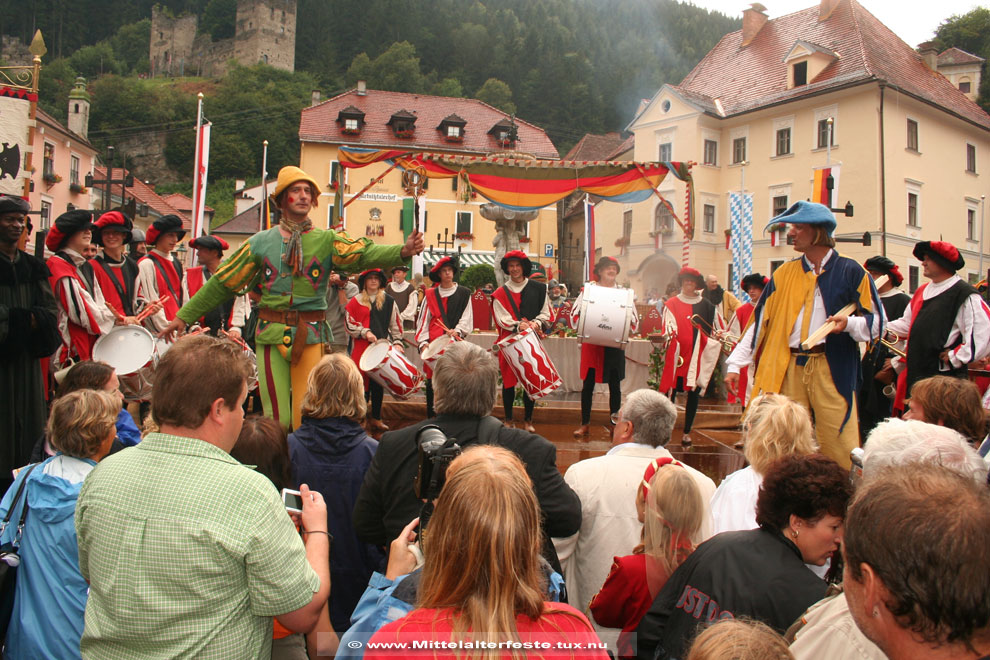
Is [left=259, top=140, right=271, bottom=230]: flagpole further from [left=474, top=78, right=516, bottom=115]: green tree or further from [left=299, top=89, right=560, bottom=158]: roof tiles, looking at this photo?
[left=474, top=78, right=516, bottom=115]: green tree

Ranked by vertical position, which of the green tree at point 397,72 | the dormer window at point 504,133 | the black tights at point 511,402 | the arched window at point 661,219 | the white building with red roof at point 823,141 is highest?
the green tree at point 397,72

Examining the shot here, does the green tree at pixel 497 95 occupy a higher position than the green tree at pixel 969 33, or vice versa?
the green tree at pixel 497 95

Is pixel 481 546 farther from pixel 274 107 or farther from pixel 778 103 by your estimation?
pixel 274 107

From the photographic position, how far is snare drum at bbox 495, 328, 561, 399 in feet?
26.1

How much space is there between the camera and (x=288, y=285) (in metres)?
5.34

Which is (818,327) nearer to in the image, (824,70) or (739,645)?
(739,645)

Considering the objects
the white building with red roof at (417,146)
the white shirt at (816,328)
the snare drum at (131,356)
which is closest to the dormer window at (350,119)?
the white building with red roof at (417,146)

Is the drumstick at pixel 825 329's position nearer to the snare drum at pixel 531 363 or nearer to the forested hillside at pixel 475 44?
the snare drum at pixel 531 363

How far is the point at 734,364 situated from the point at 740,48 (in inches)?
1683

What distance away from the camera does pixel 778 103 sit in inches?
1444

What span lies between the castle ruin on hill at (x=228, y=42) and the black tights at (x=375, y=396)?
108 metres

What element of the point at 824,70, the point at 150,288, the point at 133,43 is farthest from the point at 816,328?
the point at 133,43

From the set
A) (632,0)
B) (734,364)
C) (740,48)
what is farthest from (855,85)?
(632,0)

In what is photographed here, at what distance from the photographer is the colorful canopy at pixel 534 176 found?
13.0 meters
